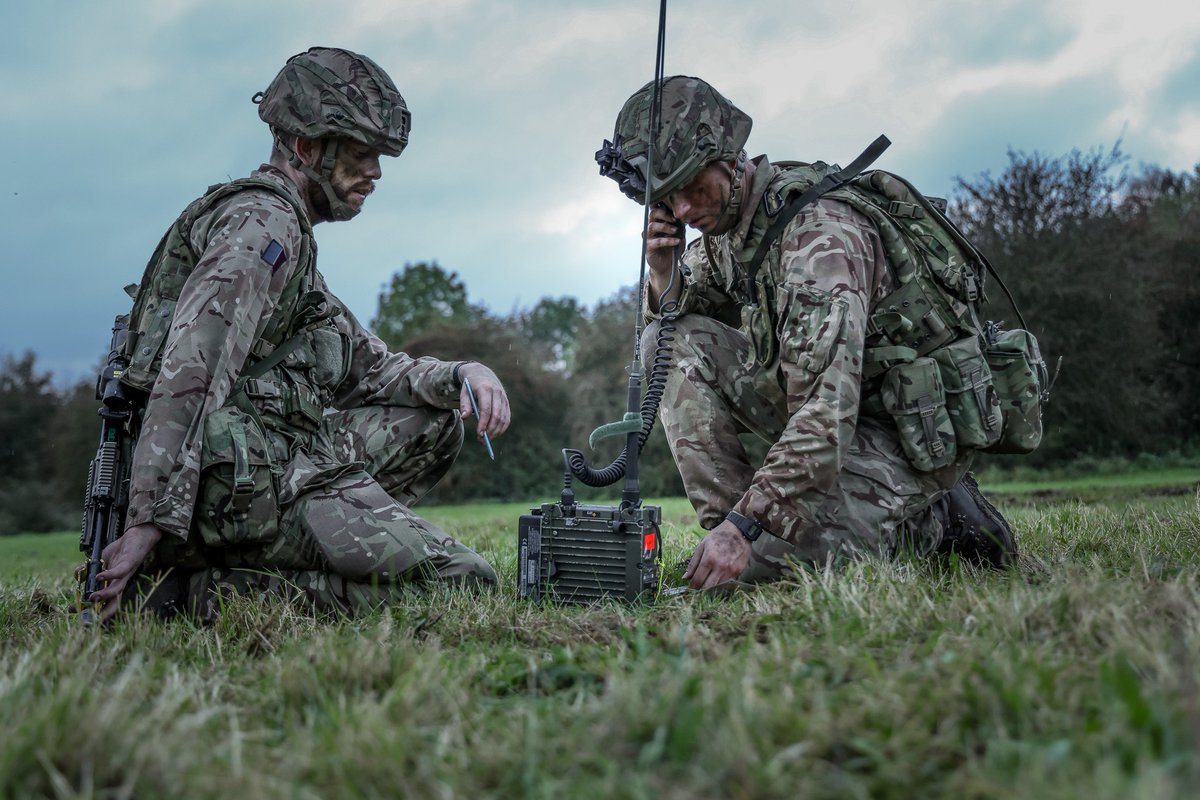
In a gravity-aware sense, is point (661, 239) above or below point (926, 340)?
above

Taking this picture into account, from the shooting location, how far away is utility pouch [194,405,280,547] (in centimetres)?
388

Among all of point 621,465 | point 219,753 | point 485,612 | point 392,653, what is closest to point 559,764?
point 219,753

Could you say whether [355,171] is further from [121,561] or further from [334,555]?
[121,561]

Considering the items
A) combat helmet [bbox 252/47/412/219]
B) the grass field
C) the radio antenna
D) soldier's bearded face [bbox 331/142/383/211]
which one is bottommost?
the grass field

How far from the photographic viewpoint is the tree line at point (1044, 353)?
22.1 m

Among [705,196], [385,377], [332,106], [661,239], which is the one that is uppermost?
[332,106]

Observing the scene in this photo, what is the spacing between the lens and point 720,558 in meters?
3.89

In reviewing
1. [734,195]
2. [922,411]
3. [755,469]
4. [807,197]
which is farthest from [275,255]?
[922,411]

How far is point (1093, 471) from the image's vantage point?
838 inches

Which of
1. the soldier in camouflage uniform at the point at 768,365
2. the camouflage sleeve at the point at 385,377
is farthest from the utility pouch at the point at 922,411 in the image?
the camouflage sleeve at the point at 385,377

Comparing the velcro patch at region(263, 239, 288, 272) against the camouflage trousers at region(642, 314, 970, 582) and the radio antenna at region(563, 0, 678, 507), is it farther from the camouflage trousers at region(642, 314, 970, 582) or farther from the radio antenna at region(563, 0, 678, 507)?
the camouflage trousers at region(642, 314, 970, 582)

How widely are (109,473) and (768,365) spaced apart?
2.83 metres

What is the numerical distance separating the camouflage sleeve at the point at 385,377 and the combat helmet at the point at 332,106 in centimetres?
71

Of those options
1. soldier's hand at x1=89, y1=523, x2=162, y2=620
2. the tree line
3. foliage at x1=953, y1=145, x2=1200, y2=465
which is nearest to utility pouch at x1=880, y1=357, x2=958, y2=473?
soldier's hand at x1=89, y1=523, x2=162, y2=620
